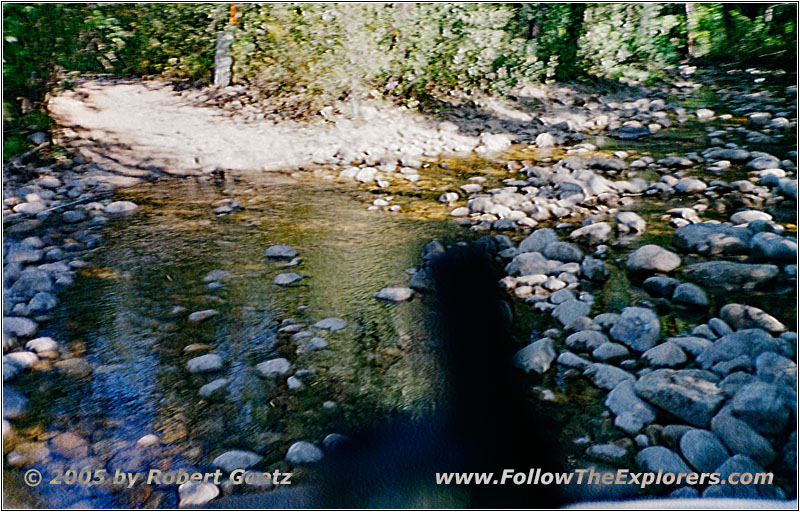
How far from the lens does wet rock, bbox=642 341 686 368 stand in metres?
2.16

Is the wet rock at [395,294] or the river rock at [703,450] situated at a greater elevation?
the river rock at [703,450]

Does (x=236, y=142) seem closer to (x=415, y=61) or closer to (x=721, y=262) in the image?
(x=415, y=61)

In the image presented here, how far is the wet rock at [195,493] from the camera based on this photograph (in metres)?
1.69

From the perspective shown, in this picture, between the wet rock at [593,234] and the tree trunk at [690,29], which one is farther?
the tree trunk at [690,29]

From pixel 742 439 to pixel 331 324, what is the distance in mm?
1529

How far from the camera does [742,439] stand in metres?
1.75

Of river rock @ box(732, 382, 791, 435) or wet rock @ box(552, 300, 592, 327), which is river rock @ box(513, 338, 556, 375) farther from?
river rock @ box(732, 382, 791, 435)

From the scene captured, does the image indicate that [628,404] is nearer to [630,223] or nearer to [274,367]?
[274,367]

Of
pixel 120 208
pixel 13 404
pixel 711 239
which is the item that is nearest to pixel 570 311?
pixel 711 239

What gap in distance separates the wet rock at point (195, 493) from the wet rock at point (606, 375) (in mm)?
1275

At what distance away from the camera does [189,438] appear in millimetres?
1935

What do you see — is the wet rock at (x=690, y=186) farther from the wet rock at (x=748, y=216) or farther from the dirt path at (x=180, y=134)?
the dirt path at (x=180, y=134)

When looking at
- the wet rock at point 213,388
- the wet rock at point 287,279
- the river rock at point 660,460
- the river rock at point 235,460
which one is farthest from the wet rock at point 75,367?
the river rock at point 660,460

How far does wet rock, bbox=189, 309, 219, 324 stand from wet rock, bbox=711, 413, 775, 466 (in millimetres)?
1946
